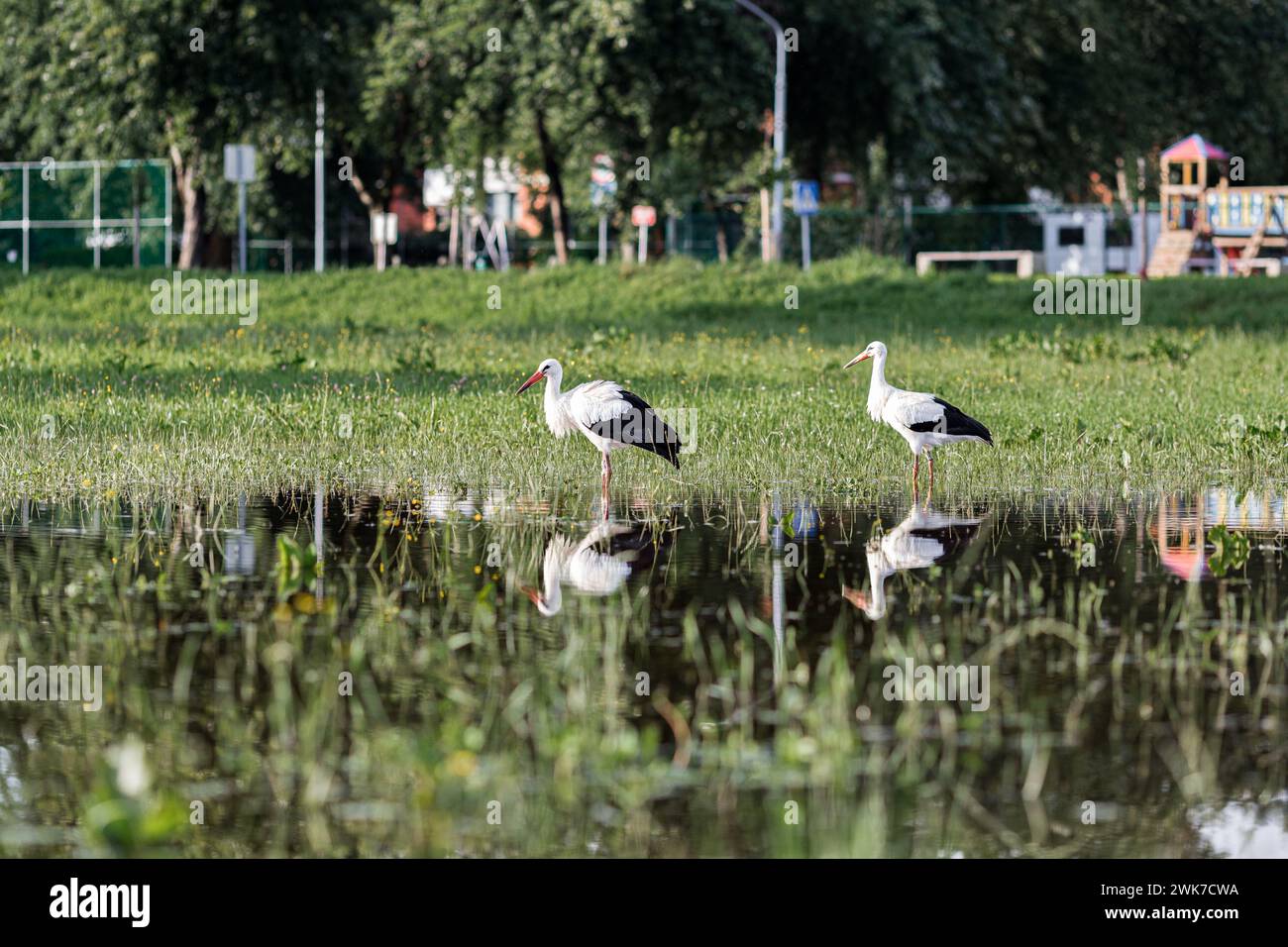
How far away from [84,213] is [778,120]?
15192mm

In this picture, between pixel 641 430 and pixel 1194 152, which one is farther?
pixel 1194 152

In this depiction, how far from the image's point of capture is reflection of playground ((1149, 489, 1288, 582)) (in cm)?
1027

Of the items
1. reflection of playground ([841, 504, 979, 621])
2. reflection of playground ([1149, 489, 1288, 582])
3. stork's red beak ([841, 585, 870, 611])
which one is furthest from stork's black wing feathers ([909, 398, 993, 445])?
stork's red beak ([841, 585, 870, 611])

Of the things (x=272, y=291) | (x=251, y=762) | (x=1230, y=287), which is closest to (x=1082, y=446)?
(x=251, y=762)

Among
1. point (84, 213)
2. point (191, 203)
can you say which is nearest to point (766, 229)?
point (84, 213)

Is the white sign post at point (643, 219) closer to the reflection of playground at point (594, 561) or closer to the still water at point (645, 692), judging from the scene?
the reflection of playground at point (594, 561)

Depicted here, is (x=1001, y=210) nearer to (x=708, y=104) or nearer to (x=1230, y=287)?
(x=708, y=104)

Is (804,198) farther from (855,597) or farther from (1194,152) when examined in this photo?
(855,597)

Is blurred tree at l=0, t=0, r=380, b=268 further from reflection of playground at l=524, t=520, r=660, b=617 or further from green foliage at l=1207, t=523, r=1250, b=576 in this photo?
green foliage at l=1207, t=523, r=1250, b=576

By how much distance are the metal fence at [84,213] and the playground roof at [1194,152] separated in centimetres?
2094

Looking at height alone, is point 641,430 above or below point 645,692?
above

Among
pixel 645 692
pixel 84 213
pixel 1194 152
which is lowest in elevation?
pixel 645 692

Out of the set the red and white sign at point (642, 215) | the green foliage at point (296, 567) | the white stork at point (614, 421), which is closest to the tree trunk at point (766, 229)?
the red and white sign at point (642, 215)

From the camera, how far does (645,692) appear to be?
7.06m
